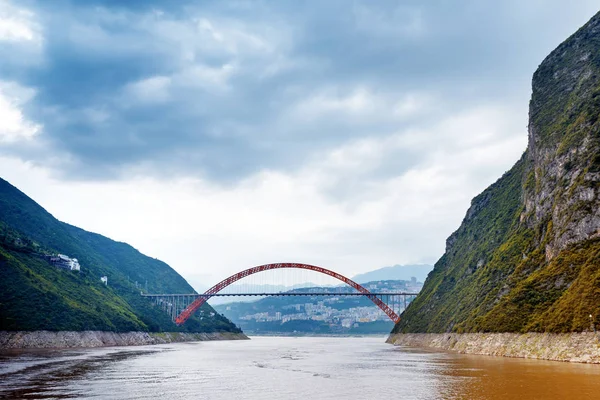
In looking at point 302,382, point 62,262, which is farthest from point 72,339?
point 302,382

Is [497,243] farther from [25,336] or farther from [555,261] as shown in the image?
[25,336]

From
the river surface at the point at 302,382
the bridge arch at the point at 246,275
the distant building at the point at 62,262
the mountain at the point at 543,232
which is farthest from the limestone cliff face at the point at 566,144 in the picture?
the distant building at the point at 62,262

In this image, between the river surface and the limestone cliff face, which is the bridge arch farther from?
the river surface

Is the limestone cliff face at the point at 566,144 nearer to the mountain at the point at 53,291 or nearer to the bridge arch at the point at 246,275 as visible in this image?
the bridge arch at the point at 246,275

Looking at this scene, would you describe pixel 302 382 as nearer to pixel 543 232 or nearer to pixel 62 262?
pixel 543 232

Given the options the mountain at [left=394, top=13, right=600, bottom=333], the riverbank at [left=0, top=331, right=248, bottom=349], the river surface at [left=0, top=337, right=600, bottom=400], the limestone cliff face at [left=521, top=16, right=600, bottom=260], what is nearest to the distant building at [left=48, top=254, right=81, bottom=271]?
the riverbank at [left=0, top=331, right=248, bottom=349]
